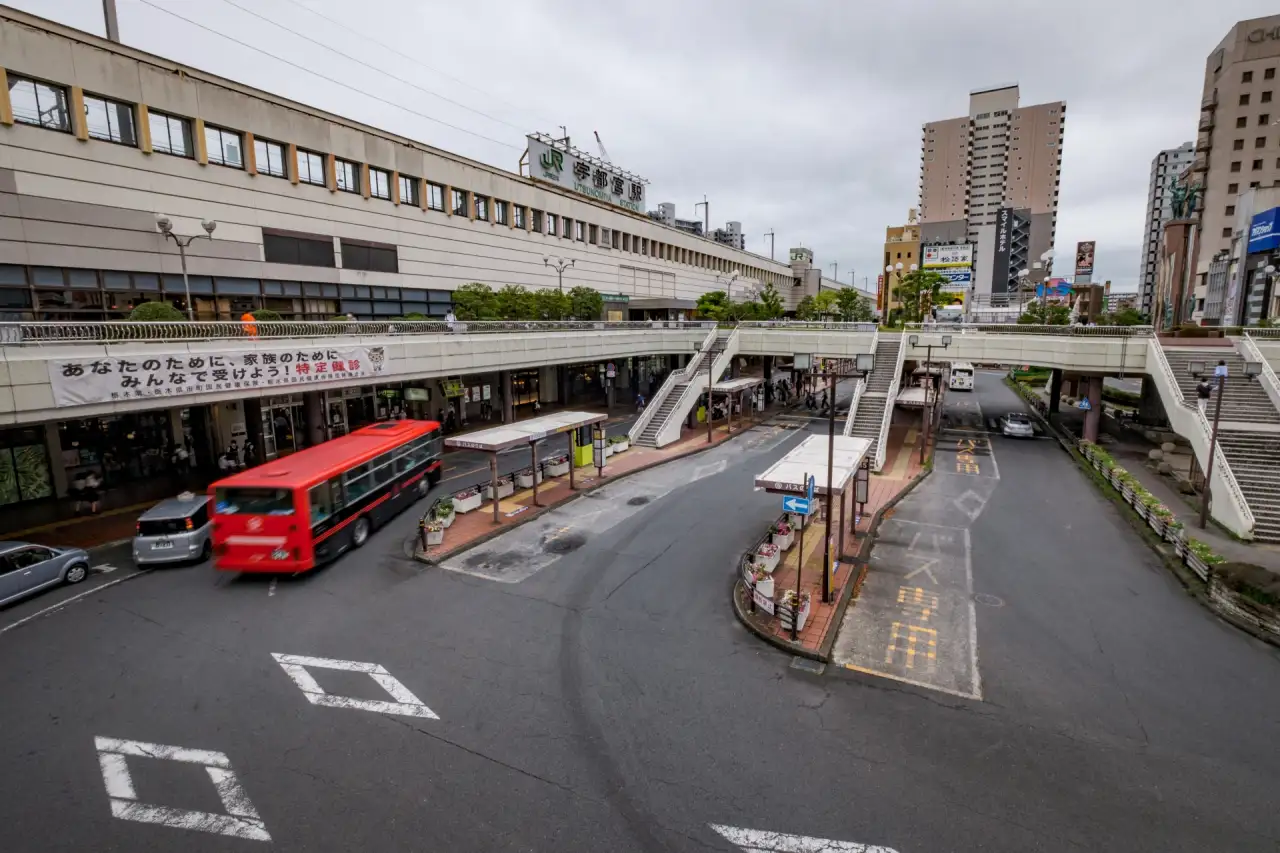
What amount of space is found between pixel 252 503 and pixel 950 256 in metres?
121

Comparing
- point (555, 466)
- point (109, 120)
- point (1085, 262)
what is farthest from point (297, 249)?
point (1085, 262)

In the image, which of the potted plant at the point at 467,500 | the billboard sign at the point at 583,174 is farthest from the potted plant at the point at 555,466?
the billboard sign at the point at 583,174

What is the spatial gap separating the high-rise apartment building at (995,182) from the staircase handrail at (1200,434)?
112m

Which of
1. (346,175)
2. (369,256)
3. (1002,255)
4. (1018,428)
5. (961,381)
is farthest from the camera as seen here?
(1002,255)

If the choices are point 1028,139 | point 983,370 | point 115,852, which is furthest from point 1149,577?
point 1028,139

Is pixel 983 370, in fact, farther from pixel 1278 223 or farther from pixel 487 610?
pixel 487 610

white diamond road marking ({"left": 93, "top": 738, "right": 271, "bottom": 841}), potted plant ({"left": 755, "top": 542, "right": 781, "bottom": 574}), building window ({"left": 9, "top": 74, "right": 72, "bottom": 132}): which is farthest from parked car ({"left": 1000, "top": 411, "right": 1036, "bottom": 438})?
building window ({"left": 9, "top": 74, "right": 72, "bottom": 132})

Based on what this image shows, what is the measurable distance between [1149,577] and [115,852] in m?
21.8

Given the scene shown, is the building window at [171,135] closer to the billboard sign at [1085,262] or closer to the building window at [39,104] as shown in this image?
the building window at [39,104]

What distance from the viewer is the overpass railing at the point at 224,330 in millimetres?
16359

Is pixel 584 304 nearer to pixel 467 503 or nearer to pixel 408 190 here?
pixel 408 190

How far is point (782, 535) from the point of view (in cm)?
1741

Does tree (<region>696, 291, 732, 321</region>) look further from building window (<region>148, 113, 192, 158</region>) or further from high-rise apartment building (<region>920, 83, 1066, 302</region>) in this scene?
high-rise apartment building (<region>920, 83, 1066, 302</region>)

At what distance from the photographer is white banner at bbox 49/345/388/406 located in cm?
1659
